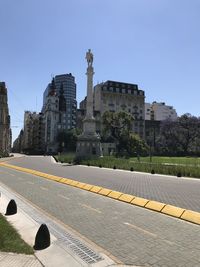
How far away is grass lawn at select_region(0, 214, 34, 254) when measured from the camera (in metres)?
8.92

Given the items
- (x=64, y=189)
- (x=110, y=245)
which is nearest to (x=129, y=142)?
(x=64, y=189)

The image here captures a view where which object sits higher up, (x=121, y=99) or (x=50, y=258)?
(x=121, y=99)

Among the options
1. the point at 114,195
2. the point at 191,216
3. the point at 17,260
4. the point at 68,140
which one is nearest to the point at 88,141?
the point at 114,195

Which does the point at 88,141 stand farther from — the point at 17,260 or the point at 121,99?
the point at 121,99

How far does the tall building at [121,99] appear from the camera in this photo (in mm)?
152125

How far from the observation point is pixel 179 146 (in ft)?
364

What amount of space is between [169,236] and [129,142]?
74.0 metres

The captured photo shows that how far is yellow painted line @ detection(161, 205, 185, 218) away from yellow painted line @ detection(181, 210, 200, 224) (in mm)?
206

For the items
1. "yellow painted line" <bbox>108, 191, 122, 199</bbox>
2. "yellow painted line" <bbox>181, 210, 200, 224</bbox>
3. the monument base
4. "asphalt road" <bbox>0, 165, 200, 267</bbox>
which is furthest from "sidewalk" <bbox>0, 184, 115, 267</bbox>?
the monument base

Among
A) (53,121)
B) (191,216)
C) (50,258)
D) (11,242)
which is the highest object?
(53,121)

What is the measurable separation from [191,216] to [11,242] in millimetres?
6675

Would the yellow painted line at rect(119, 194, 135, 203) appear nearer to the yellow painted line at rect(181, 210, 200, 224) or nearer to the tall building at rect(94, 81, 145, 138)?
the yellow painted line at rect(181, 210, 200, 224)

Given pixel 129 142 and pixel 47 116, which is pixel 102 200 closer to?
pixel 129 142

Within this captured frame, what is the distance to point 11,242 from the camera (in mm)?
9570
